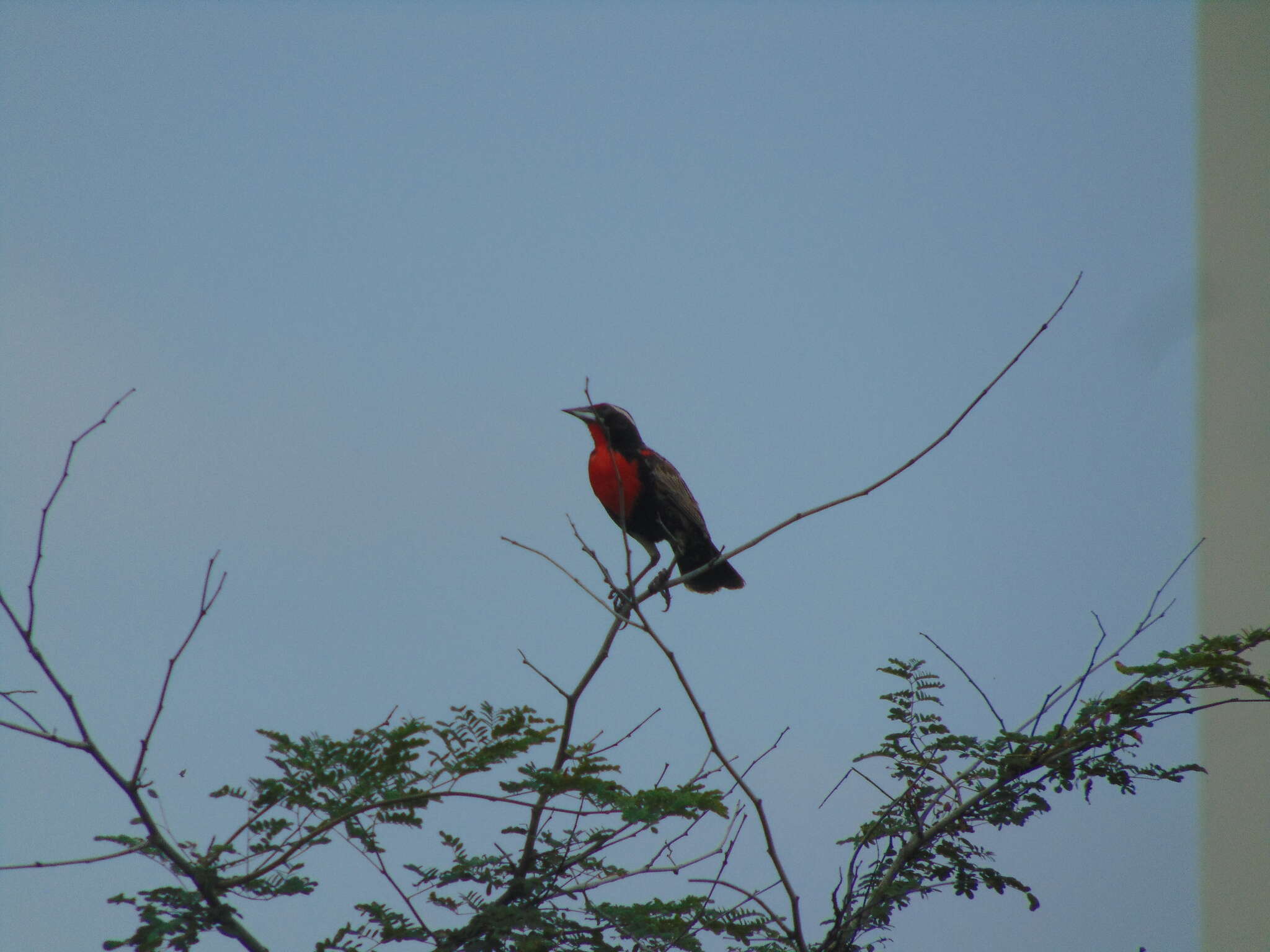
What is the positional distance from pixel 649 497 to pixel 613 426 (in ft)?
1.40

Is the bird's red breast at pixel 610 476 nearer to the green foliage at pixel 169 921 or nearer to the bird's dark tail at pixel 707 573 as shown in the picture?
the bird's dark tail at pixel 707 573

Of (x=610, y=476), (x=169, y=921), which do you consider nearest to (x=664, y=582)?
(x=610, y=476)

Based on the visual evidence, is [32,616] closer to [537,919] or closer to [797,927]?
[537,919]

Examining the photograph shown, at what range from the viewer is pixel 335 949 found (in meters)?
2.45

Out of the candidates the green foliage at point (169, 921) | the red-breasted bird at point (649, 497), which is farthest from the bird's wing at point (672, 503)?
the green foliage at point (169, 921)

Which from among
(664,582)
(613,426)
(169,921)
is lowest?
(169,921)

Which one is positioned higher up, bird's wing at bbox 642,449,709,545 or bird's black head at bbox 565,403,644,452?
bird's black head at bbox 565,403,644,452

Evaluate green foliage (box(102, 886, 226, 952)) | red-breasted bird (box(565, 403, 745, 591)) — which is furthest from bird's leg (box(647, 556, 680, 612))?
green foliage (box(102, 886, 226, 952))

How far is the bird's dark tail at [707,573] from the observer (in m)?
5.13

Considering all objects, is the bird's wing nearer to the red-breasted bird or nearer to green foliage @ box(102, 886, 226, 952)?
the red-breasted bird

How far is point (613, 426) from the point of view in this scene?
5168 mm

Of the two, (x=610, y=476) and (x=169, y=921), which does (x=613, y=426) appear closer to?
(x=610, y=476)

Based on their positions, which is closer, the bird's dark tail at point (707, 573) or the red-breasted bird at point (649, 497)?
the red-breasted bird at point (649, 497)

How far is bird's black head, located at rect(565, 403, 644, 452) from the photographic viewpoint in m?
5.05
